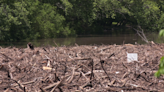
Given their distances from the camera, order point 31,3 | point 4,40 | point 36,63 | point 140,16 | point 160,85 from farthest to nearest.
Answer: point 140,16 < point 31,3 < point 4,40 < point 36,63 < point 160,85

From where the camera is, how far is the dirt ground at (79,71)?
6.49 metres

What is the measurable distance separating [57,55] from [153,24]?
22853mm

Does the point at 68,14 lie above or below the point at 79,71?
above

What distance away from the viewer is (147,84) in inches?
262

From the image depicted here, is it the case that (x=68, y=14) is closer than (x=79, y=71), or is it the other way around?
(x=79, y=71)

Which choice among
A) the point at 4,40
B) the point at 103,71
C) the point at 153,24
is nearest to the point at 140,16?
the point at 153,24

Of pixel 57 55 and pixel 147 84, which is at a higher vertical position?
pixel 57 55

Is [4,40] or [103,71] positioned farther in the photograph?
[4,40]

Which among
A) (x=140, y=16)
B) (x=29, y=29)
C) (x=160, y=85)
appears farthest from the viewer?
(x=140, y=16)

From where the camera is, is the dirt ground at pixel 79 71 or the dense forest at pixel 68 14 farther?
the dense forest at pixel 68 14

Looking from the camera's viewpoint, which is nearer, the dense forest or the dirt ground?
the dirt ground

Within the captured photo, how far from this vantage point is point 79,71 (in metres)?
7.25

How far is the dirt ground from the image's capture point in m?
6.49

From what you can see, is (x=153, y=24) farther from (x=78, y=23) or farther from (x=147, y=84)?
(x=147, y=84)
